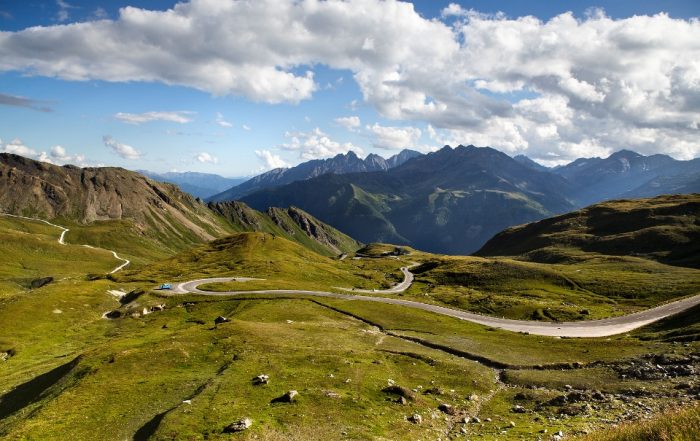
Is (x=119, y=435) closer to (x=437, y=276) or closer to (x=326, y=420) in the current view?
(x=326, y=420)

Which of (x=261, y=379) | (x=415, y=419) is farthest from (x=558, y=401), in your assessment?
(x=261, y=379)

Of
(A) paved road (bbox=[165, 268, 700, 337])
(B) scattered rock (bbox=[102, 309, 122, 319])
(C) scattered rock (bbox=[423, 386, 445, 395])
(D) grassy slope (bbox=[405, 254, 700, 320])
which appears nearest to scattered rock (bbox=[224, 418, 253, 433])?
(C) scattered rock (bbox=[423, 386, 445, 395])

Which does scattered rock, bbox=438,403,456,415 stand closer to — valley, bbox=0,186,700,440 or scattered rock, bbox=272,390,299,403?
valley, bbox=0,186,700,440

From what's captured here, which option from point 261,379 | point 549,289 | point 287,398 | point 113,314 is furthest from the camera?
point 549,289

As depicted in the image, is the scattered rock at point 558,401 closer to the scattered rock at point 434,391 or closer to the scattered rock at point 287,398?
the scattered rock at point 434,391

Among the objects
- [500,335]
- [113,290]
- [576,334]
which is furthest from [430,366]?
[113,290]

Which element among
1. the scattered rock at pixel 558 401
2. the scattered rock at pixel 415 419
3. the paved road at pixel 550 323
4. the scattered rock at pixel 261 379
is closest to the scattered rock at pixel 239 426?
the scattered rock at pixel 261 379

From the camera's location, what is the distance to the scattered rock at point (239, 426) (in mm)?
34812

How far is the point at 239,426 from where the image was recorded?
115ft

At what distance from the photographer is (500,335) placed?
267 ft

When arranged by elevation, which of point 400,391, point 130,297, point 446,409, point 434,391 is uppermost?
point 400,391

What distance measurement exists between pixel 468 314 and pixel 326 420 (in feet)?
266

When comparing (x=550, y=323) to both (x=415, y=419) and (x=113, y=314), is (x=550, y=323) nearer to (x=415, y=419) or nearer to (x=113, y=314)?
(x=415, y=419)

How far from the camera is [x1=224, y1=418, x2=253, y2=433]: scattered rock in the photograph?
3481 cm
